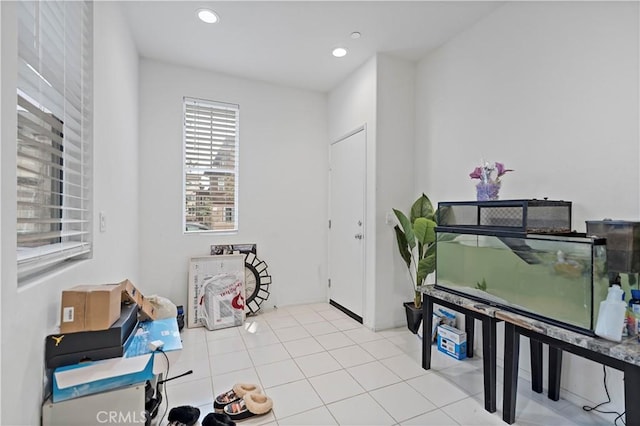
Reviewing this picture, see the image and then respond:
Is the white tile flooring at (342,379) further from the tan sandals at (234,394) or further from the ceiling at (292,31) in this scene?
the ceiling at (292,31)

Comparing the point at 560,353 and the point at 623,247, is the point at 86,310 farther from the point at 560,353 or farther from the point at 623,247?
the point at 560,353

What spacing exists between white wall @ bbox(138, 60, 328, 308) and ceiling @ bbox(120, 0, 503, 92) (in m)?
0.32

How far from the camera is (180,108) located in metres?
3.31

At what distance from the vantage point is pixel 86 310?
1.16 metres

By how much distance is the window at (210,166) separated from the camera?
341cm

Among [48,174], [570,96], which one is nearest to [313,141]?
[570,96]

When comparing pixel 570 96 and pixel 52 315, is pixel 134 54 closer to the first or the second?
pixel 52 315

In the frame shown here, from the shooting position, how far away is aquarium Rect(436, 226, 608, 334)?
1469mm

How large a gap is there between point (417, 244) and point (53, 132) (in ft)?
9.62

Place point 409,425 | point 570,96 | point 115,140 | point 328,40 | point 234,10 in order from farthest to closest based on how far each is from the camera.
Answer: point 328,40 → point 234,10 → point 115,140 → point 570,96 → point 409,425

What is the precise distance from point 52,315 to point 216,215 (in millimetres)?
2414

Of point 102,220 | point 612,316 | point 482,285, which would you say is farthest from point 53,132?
point 612,316

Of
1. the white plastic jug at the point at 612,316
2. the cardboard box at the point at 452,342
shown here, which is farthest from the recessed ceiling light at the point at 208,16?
the cardboard box at the point at 452,342

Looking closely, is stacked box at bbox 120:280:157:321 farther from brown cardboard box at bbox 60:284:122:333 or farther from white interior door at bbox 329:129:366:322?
white interior door at bbox 329:129:366:322
